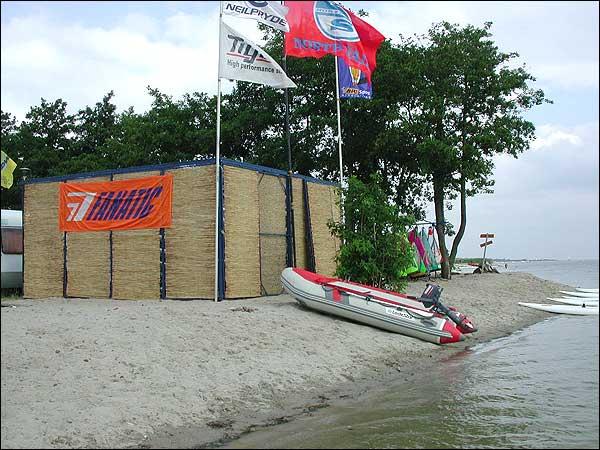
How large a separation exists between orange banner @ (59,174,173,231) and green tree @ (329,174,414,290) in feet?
15.4

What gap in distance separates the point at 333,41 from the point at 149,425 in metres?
12.8

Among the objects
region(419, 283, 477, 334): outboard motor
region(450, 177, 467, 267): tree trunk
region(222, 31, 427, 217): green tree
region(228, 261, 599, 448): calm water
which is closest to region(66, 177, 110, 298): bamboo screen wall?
region(419, 283, 477, 334): outboard motor

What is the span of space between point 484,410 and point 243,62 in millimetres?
10092

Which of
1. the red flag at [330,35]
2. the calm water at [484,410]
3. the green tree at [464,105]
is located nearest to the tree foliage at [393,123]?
the green tree at [464,105]

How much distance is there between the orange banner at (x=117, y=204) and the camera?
15320 mm

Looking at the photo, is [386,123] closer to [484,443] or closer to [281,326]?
[281,326]

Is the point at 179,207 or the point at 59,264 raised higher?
the point at 179,207

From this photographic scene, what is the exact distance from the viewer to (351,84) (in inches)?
793

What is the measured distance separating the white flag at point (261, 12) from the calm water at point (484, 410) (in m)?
8.86

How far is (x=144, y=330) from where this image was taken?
1041cm

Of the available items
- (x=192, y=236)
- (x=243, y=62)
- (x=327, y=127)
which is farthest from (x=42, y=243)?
(x=327, y=127)

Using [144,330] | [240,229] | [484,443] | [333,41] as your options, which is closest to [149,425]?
[144,330]

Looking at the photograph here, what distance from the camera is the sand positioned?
23.8 feet

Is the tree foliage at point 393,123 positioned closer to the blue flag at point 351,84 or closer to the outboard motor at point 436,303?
the blue flag at point 351,84
